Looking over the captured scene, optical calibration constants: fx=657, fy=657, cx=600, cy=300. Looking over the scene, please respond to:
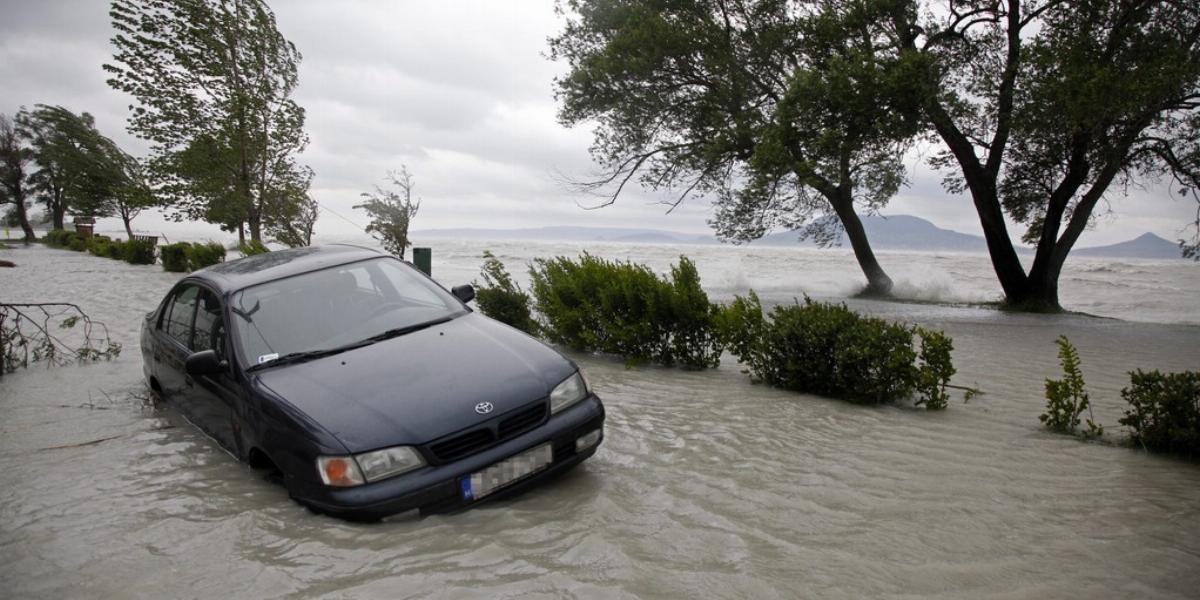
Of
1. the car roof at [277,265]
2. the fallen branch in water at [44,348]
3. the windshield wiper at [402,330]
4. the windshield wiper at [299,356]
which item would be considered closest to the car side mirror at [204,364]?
the windshield wiper at [299,356]

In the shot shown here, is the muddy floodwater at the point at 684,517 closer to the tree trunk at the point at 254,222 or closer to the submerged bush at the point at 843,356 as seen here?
the submerged bush at the point at 843,356

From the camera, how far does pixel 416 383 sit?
3.77m

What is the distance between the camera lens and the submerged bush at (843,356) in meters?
5.98

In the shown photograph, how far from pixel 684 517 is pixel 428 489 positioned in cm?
140

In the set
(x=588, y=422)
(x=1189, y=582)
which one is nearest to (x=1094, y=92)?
(x=1189, y=582)

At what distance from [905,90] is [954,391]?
889 centimetres

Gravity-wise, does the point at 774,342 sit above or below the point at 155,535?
above

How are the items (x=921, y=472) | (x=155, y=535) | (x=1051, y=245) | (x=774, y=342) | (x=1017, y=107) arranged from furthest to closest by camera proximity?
(x=1051, y=245), (x=1017, y=107), (x=774, y=342), (x=921, y=472), (x=155, y=535)

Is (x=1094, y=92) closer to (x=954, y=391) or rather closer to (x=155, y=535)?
(x=954, y=391)

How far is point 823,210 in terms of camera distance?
20906 mm

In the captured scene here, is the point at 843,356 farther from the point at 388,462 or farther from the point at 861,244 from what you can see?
the point at 861,244

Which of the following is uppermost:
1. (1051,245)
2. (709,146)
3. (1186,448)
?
(709,146)

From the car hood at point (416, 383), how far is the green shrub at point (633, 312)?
350 centimetres

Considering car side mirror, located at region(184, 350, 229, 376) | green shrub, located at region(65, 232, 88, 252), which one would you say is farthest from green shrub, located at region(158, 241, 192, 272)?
car side mirror, located at region(184, 350, 229, 376)
